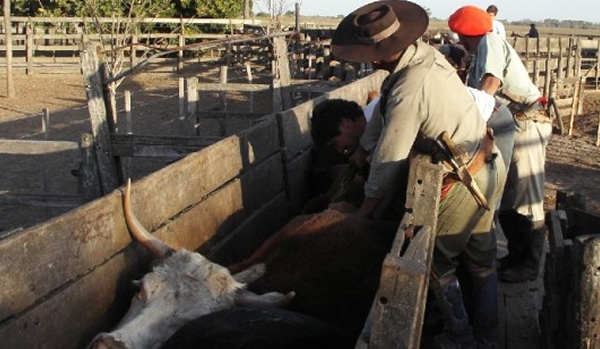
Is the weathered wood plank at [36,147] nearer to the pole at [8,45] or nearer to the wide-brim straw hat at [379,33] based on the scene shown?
the wide-brim straw hat at [379,33]

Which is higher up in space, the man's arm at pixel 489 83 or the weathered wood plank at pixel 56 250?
the man's arm at pixel 489 83

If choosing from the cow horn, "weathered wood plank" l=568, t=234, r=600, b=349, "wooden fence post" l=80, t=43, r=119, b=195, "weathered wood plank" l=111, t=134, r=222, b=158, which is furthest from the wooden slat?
"weathered wood plank" l=568, t=234, r=600, b=349

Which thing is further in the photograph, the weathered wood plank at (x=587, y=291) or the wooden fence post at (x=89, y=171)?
the wooden fence post at (x=89, y=171)

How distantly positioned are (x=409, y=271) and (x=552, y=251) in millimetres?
1896

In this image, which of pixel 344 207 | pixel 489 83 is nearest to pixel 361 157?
pixel 344 207

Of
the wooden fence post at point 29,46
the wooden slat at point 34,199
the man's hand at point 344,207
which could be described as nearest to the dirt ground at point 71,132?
the wooden slat at point 34,199

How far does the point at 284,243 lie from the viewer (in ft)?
12.4

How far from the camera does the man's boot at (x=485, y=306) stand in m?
4.21

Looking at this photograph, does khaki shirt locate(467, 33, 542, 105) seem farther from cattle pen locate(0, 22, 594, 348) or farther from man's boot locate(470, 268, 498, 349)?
man's boot locate(470, 268, 498, 349)

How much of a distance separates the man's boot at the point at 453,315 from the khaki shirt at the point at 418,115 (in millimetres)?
664

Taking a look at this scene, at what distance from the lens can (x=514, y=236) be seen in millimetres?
5723

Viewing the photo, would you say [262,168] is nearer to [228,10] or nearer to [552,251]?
[552,251]

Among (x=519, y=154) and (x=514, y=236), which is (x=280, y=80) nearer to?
(x=519, y=154)

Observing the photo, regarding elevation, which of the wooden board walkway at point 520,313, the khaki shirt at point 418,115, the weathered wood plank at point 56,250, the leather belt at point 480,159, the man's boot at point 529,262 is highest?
the khaki shirt at point 418,115
